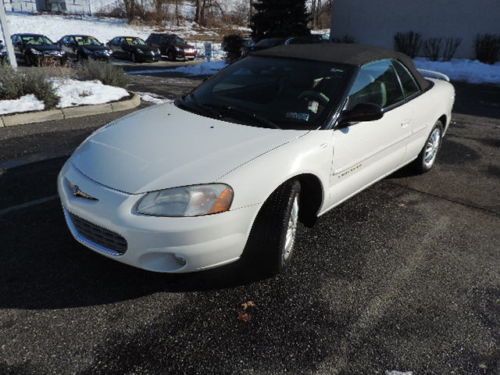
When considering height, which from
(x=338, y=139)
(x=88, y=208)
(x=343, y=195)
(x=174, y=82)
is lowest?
(x=174, y=82)

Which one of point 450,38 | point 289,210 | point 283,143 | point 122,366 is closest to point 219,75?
point 283,143

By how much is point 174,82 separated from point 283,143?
1098 centimetres

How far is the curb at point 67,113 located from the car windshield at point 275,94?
3.98 metres

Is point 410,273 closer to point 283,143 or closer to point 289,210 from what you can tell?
point 289,210

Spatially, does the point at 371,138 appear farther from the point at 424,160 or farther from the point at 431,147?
the point at 431,147

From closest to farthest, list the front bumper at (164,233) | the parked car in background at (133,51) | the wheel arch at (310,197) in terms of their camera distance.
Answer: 1. the front bumper at (164,233)
2. the wheel arch at (310,197)
3. the parked car in background at (133,51)

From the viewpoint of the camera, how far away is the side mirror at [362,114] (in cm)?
300

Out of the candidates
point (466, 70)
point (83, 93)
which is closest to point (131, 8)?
point (466, 70)

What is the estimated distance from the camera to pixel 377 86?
11.9 feet

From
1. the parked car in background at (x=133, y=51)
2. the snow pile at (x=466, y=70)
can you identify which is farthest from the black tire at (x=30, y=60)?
the snow pile at (x=466, y=70)

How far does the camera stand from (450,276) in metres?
2.88

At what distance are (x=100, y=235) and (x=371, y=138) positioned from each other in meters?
2.24

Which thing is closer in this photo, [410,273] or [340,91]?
[410,273]

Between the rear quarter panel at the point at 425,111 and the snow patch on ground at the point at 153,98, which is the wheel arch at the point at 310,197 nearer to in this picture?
the rear quarter panel at the point at 425,111
